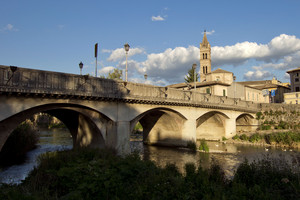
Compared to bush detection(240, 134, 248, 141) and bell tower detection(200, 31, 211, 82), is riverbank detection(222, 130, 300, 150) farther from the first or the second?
bell tower detection(200, 31, 211, 82)

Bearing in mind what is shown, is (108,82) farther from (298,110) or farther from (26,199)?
(298,110)

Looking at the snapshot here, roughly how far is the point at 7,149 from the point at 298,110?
46.9 m

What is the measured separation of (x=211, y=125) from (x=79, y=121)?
995 inches

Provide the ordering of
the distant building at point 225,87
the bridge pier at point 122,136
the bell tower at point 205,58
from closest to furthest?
1. the bridge pier at point 122,136
2. the distant building at point 225,87
3. the bell tower at point 205,58

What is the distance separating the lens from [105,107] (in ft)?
72.3

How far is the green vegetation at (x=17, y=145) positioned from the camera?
23.6 meters

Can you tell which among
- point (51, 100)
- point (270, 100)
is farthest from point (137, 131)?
point (270, 100)

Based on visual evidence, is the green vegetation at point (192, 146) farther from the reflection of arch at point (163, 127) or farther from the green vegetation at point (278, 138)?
the green vegetation at point (278, 138)

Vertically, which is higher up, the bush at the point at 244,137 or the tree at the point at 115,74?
the tree at the point at 115,74

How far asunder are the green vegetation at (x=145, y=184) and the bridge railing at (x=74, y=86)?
715 centimetres

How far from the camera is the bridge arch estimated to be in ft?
150

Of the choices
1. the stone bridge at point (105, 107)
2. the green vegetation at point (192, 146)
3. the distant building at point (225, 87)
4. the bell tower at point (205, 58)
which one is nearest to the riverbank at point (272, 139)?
the stone bridge at point (105, 107)

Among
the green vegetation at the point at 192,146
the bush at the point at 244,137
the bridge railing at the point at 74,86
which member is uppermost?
the bridge railing at the point at 74,86

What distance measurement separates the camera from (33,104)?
17453mm
